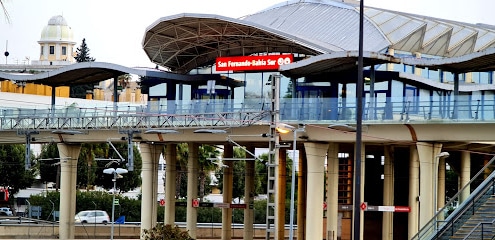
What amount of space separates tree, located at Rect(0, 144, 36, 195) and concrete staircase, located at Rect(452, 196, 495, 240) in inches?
3632

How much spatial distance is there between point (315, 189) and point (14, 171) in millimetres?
66565

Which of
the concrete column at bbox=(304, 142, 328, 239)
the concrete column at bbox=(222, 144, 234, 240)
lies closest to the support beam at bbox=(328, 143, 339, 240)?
the concrete column at bbox=(304, 142, 328, 239)

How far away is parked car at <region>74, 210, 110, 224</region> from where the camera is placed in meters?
111

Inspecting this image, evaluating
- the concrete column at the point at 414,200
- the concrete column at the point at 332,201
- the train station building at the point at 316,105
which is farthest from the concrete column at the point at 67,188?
the concrete column at the point at 414,200

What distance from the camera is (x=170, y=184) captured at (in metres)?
89.4

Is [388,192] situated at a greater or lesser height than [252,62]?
lesser

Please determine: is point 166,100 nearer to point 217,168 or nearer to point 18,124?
point 18,124

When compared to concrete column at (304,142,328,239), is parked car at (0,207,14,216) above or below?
below

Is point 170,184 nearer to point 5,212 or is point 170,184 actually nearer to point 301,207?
point 301,207

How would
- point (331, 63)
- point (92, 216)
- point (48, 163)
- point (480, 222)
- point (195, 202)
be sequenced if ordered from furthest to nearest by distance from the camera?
point (48, 163) → point (92, 216) → point (195, 202) → point (331, 63) → point (480, 222)

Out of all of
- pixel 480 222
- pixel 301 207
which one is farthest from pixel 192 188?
pixel 480 222

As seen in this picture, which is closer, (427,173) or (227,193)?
(427,173)

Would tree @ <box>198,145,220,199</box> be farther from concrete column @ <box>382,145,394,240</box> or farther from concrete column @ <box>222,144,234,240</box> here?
concrete column @ <box>382,145,394,240</box>

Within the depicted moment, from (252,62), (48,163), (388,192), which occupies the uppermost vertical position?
(252,62)
